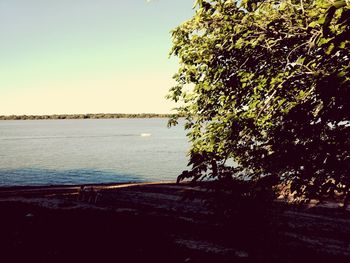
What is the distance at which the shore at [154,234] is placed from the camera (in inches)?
587

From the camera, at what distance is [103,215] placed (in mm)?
21531

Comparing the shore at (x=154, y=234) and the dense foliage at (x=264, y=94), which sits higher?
the dense foliage at (x=264, y=94)

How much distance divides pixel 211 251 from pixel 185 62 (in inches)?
423

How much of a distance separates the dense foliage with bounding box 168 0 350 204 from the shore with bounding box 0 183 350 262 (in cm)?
422

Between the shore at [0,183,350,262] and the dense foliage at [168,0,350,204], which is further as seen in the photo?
the shore at [0,183,350,262]

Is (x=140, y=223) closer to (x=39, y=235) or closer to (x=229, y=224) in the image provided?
(x=39, y=235)

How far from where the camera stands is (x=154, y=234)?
17.8 meters

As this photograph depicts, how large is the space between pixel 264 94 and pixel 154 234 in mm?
12543

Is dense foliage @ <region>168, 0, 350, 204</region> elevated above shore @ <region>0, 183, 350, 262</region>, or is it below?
A: above

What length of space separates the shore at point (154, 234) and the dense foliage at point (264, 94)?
4218mm

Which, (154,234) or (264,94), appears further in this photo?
(154,234)

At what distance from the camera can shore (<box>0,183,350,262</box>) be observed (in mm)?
14922

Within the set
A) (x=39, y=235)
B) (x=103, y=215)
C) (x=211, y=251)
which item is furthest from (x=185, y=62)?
(x=103, y=215)

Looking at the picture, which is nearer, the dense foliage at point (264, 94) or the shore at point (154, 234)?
the dense foliage at point (264, 94)
